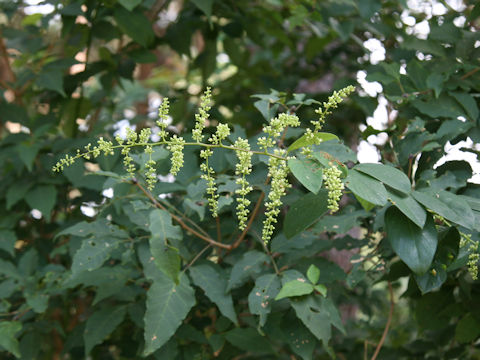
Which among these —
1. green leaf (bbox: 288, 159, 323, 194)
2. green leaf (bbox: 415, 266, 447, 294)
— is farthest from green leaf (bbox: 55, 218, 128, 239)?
green leaf (bbox: 415, 266, 447, 294)

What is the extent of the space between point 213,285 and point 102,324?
0.38 metres

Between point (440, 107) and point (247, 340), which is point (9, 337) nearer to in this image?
point (247, 340)

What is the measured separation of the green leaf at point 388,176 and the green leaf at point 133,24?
1.18 m

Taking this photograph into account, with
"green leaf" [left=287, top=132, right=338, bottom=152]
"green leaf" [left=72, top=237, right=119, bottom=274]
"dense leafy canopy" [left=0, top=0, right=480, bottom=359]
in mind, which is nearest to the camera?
"green leaf" [left=287, top=132, right=338, bottom=152]

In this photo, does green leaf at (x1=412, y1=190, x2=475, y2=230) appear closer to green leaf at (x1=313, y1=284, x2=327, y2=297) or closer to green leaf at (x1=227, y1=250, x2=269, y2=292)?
green leaf at (x1=313, y1=284, x2=327, y2=297)

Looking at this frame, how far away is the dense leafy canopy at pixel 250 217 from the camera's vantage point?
1.09 metres

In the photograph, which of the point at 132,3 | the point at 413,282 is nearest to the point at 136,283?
the point at 413,282

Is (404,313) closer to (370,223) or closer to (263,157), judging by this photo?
(370,223)

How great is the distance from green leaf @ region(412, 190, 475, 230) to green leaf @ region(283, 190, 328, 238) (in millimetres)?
180

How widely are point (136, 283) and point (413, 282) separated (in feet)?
2.52

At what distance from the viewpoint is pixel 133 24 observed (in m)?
1.88

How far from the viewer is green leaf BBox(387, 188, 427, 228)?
0.96 meters

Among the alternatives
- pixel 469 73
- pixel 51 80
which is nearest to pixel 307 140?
pixel 469 73

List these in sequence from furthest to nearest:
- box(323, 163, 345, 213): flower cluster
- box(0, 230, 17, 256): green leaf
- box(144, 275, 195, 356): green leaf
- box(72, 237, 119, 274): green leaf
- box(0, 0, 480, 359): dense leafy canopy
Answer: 1. box(0, 230, 17, 256): green leaf
2. box(72, 237, 119, 274): green leaf
3. box(144, 275, 195, 356): green leaf
4. box(0, 0, 480, 359): dense leafy canopy
5. box(323, 163, 345, 213): flower cluster
